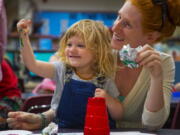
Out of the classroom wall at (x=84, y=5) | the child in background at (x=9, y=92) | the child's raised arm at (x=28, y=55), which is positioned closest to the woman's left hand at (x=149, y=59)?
the child's raised arm at (x=28, y=55)

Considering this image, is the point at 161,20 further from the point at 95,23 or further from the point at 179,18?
the point at 95,23

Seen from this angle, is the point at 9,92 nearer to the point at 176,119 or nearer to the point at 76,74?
the point at 76,74

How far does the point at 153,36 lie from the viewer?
148 cm

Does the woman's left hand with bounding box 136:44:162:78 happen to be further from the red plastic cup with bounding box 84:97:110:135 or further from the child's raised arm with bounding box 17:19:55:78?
the child's raised arm with bounding box 17:19:55:78

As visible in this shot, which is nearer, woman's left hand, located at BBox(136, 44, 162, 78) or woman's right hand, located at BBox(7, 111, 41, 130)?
woman's left hand, located at BBox(136, 44, 162, 78)

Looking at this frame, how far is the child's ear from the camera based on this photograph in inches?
57.3

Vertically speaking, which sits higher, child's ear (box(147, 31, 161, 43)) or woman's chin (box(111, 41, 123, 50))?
child's ear (box(147, 31, 161, 43))

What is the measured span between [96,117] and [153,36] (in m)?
0.58

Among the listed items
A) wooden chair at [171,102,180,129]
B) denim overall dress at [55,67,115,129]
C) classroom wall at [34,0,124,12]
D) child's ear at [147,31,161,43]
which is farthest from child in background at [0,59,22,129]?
classroom wall at [34,0,124,12]

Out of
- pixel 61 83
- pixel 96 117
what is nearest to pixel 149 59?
pixel 96 117

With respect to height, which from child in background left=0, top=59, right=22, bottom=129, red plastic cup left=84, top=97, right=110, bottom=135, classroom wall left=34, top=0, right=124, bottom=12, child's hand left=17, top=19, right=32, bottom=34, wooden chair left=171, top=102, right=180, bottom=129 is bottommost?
wooden chair left=171, top=102, right=180, bottom=129

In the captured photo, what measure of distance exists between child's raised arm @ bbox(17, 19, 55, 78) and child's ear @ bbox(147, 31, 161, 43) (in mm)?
440

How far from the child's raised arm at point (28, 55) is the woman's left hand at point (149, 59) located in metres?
0.48

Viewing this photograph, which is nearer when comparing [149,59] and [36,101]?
[149,59]
